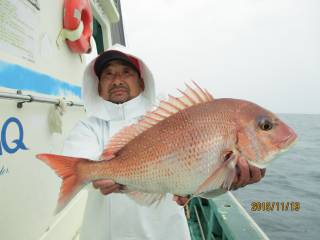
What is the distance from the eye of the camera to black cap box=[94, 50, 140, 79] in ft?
7.69

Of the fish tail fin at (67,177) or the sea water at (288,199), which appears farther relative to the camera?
the sea water at (288,199)

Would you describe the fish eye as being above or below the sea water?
above

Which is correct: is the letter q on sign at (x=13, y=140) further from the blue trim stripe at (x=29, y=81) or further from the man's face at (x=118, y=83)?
the man's face at (x=118, y=83)

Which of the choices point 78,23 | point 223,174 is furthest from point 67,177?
point 78,23

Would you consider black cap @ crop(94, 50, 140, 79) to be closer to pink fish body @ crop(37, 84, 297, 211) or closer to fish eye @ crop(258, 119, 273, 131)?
pink fish body @ crop(37, 84, 297, 211)

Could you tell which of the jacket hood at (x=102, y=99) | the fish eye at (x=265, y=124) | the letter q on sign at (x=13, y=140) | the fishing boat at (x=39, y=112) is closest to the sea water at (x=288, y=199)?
the fishing boat at (x=39, y=112)

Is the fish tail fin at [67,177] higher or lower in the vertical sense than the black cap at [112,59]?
lower

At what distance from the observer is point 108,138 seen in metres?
2.18

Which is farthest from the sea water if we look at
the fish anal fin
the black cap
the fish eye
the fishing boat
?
the fish eye

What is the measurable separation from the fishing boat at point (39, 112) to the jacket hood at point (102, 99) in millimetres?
335

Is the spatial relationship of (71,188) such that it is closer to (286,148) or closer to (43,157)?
(43,157)

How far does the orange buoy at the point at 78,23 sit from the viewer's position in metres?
3.32

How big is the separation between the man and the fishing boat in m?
0.41
